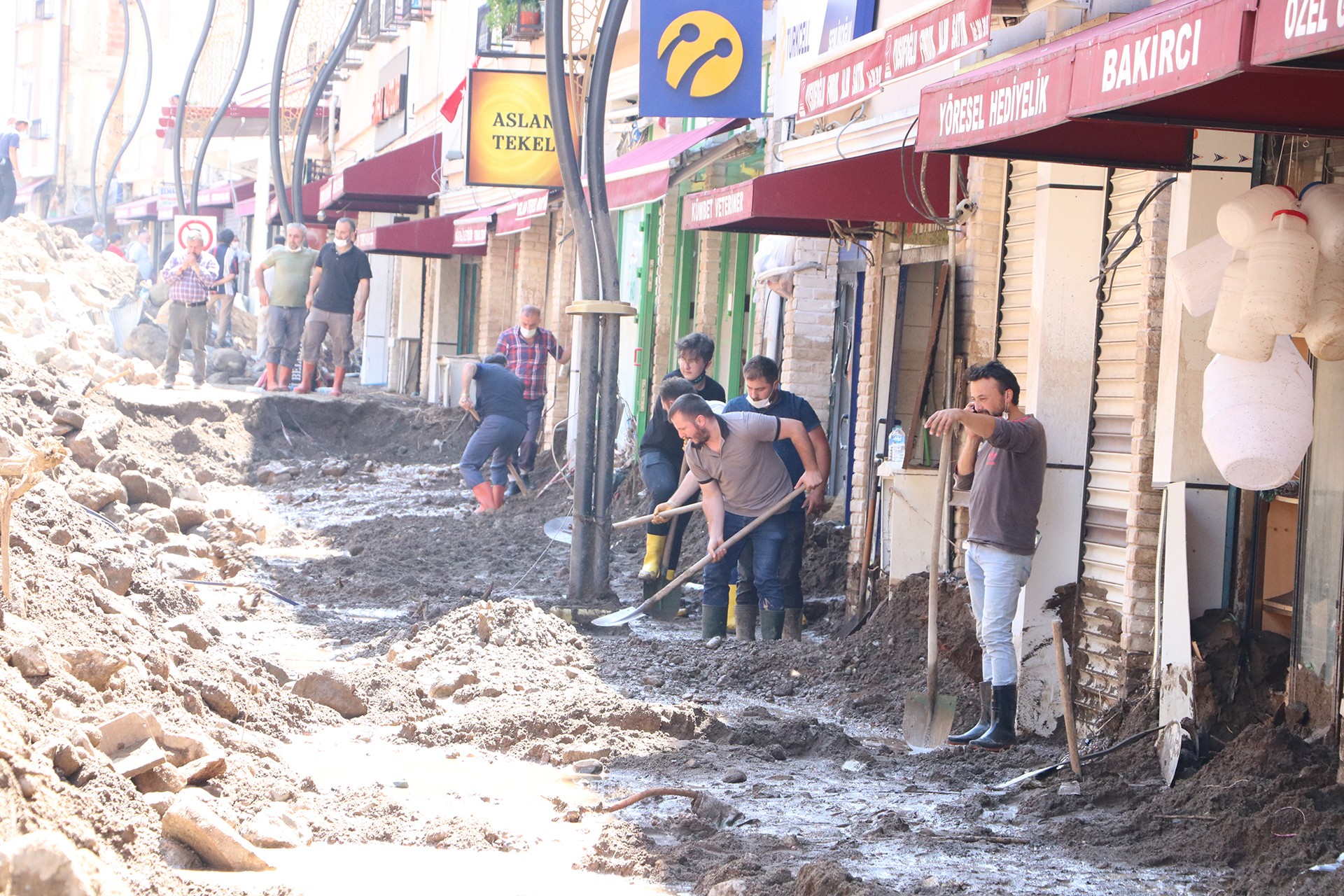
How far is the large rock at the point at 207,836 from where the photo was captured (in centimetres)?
448

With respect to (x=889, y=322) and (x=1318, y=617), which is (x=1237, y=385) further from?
(x=889, y=322)

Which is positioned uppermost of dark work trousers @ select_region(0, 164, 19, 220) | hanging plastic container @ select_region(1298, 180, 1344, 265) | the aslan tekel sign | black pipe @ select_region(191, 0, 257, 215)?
black pipe @ select_region(191, 0, 257, 215)

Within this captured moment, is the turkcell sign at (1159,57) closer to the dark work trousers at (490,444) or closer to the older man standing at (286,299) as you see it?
the dark work trousers at (490,444)

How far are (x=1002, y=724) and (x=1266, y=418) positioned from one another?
2058 mm

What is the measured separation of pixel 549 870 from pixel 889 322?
5.37 metres

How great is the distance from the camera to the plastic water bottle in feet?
29.9

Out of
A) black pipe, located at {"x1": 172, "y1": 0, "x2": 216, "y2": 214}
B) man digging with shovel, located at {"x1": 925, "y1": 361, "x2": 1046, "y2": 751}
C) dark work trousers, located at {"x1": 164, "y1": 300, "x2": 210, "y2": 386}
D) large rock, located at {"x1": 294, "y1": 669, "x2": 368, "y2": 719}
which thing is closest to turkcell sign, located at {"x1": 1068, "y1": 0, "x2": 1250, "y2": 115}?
man digging with shovel, located at {"x1": 925, "y1": 361, "x2": 1046, "y2": 751}

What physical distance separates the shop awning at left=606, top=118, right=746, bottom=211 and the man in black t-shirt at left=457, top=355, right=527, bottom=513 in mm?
1667

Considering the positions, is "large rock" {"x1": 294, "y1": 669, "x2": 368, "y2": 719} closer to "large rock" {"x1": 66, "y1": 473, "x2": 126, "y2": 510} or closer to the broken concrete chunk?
the broken concrete chunk

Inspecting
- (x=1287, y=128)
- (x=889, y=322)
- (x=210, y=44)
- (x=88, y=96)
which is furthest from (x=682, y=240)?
(x=88, y=96)

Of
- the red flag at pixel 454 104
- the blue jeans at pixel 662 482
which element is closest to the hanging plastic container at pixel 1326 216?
the blue jeans at pixel 662 482

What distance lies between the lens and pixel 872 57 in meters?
8.62

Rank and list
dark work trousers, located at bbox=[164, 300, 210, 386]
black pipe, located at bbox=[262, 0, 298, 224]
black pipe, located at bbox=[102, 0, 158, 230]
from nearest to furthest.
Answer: dark work trousers, located at bbox=[164, 300, 210, 386]
black pipe, located at bbox=[262, 0, 298, 224]
black pipe, located at bbox=[102, 0, 158, 230]

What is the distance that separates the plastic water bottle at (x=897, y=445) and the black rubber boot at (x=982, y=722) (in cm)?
211
